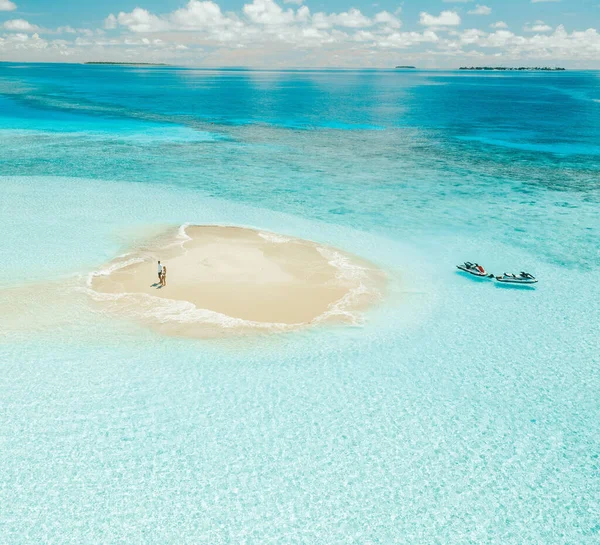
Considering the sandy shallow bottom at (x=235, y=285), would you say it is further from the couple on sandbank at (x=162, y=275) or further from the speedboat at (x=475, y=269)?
the speedboat at (x=475, y=269)

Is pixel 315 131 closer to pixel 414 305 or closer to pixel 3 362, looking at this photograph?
pixel 414 305

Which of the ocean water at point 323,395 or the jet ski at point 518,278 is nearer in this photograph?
the ocean water at point 323,395

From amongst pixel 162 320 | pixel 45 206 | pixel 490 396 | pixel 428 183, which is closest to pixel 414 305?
pixel 490 396

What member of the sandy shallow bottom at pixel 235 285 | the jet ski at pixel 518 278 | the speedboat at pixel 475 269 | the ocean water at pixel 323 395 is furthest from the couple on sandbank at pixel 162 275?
the jet ski at pixel 518 278

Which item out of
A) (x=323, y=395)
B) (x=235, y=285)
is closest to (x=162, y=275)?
(x=235, y=285)

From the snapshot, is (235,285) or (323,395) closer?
(323,395)

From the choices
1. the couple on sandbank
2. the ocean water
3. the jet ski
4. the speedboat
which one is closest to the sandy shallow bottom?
the couple on sandbank

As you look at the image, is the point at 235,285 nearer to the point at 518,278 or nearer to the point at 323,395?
the point at 323,395
